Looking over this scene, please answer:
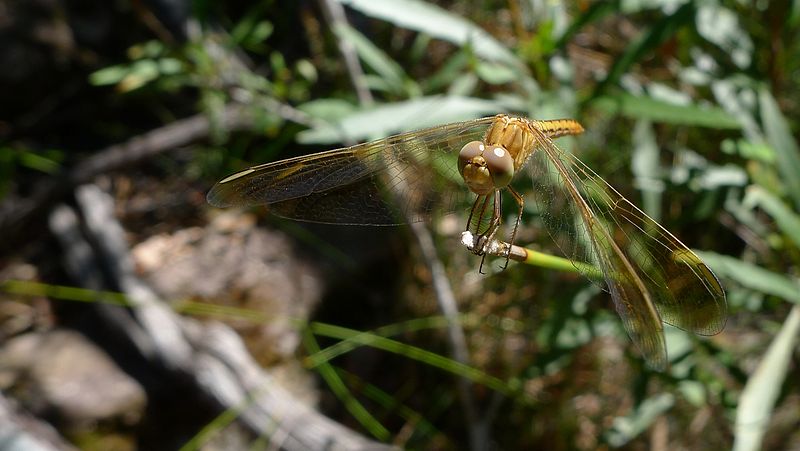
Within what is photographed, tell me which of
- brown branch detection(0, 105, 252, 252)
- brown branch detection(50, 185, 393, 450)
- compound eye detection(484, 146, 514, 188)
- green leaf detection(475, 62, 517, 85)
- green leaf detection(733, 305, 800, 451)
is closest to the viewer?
compound eye detection(484, 146, 514, 188)

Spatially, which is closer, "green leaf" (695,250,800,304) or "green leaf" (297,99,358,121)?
"green leaf" (695,250,800,304)

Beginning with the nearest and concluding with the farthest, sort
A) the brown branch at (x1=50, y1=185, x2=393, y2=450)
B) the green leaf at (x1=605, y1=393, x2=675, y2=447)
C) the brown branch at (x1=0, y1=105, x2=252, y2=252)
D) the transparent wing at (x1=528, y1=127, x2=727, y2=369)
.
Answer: the transparent wing at (x1=528, y1=127, x2=727, y2=369) < the green leaf at (x1=605, y1=393, x2=675, y2=447) < the brown branch at (x1=50, y1=185, x2=393, y2=450) < the brown branch at (x1=0, y1=105, x2=252, y2=252)

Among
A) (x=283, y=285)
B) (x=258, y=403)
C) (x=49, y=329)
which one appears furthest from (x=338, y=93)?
(x=49, y=329)

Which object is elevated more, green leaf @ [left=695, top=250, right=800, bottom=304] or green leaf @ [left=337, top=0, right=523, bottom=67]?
green leaf @ [left=337, top=0, right=523, bottom=67]

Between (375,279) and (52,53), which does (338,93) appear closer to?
(375,279)

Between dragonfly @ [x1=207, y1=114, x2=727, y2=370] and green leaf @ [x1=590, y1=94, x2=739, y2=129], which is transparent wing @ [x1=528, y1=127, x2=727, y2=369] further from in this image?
green leaf @ [x1=590, y1=94, x2=739, y2=129]

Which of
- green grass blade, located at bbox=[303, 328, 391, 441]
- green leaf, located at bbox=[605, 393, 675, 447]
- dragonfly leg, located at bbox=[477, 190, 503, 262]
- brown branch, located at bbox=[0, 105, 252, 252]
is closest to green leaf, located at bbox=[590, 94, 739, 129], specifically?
dragonfly leg, located at bbox=[477, 190, 503, 262]

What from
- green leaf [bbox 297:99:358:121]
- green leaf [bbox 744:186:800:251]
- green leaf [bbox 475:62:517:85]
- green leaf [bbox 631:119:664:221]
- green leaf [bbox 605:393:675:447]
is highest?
green leaf [bbox 475:62:517:85]

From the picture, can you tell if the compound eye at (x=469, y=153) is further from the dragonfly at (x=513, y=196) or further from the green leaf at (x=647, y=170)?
the green leaf at (x=647, y=170)
